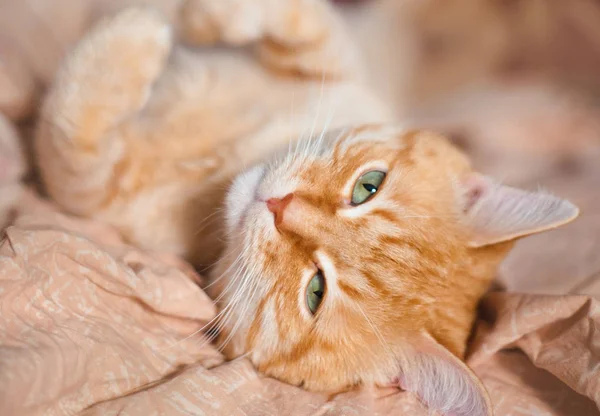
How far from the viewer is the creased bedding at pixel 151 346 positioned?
3.43 feet

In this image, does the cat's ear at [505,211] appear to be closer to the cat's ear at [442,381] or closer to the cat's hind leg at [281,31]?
the cat's ear at [442,381]

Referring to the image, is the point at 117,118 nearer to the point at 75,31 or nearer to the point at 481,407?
the point at 75,31

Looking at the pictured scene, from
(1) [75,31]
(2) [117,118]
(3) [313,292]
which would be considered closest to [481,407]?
(3) [313,292]

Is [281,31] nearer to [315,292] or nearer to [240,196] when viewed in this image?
[240,196]

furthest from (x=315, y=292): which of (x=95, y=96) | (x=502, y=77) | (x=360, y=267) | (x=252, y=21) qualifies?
(x=502, y=77)

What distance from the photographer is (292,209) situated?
1.30 metres

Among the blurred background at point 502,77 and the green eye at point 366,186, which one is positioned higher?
the blurred background at point 502,77

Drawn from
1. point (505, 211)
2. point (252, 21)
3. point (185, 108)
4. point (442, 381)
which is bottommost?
point (442, 381)

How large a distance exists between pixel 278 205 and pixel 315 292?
0.25 metres

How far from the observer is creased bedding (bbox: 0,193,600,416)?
105 centimetres

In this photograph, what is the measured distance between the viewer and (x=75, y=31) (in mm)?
1916

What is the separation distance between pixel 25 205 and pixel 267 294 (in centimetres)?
70

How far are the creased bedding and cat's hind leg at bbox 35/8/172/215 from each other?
13cm

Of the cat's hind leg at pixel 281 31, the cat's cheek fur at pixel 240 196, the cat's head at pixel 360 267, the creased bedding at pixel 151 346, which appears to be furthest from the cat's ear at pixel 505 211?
the cat's hind leg at pixel 281 31
